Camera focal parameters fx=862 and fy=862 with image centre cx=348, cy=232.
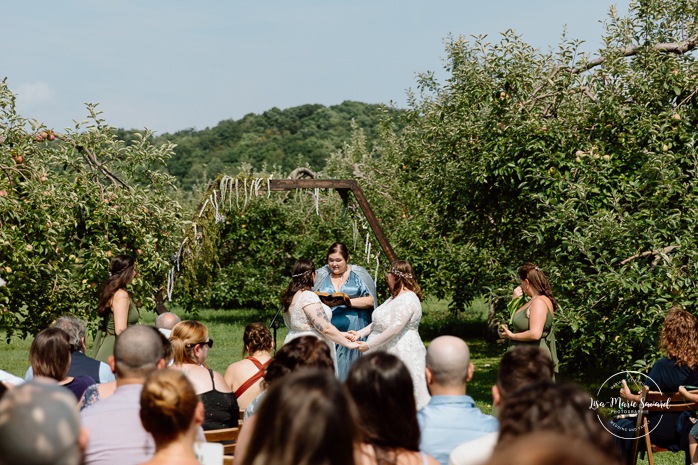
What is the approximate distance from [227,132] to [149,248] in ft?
214

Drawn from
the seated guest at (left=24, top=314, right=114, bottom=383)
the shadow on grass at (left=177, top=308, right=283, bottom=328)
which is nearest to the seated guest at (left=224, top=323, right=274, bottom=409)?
the seated guest at (left=24, top=314, right=114, bottom=383)

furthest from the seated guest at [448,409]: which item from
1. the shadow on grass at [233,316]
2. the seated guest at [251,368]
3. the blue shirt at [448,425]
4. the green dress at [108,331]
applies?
the shadow on grass at [233,316]

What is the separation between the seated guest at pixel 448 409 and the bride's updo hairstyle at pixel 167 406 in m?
1.11

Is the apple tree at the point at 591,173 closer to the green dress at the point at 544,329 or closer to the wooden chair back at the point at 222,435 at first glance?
the green dress at the point at 544,329

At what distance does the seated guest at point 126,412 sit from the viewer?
11.6 feet

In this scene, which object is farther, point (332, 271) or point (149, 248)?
point (149, 248)

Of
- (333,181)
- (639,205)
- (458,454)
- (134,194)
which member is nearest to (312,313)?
(333,181)

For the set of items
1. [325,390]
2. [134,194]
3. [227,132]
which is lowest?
[325,390]

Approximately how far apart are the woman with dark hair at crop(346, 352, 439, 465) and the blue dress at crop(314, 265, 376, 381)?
5.30 metres

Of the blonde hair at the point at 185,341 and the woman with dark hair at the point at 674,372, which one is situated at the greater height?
the blonde hair at the point at 185,341

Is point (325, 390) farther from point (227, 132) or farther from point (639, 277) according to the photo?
point (227, 132)

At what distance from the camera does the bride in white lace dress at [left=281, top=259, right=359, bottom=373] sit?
7477mm

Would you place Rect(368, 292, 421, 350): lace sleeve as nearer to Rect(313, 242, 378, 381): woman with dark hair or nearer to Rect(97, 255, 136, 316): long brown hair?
Rect(313, 242, 378, 381): woman with dark hair

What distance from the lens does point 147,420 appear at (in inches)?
119
